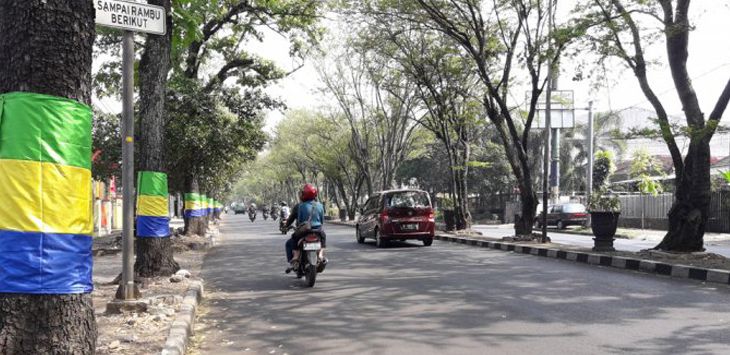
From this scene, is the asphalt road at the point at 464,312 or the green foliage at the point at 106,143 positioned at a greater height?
the green foliage at the point at 106,143

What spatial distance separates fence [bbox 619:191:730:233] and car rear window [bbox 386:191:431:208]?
42.7 ft

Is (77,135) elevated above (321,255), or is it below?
above

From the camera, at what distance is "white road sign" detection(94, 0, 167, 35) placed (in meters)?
6.07

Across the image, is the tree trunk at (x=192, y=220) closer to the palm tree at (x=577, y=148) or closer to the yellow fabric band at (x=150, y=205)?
the yellow fabric band at (x=150, y=205)

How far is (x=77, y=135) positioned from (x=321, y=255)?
631 cm

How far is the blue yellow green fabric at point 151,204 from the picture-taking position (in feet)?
30.2

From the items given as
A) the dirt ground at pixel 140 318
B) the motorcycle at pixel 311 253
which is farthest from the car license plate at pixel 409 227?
the motorcycle at pixel 311 253

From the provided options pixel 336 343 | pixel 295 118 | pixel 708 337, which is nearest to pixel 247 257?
pixel 336 343

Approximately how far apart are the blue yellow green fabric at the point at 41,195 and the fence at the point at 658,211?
25.4m

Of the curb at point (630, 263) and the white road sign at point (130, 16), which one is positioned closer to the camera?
the white road sign at point (130, 16)

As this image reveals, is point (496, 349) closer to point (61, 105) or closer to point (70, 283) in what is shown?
point (70, 283)

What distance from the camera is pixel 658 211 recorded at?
29562 millimetres

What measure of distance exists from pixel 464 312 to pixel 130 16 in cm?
469

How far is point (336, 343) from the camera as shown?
5.66m
